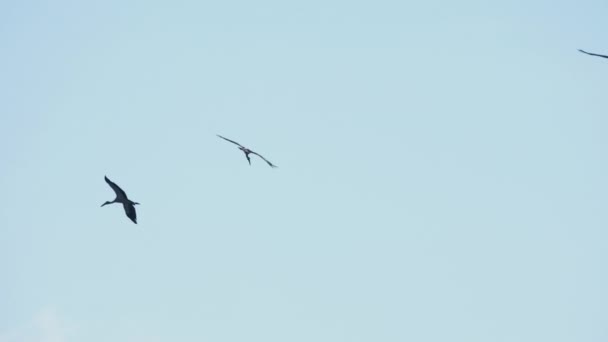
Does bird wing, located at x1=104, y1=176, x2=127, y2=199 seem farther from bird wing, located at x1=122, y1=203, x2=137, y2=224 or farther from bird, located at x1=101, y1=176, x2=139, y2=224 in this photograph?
bird wing, located at x1=122, y1=203, x2=137, y2=224

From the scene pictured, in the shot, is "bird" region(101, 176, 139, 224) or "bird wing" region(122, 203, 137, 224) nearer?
"bird" region(101, 176, 139, 224)

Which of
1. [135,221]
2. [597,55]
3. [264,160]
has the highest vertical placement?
[597,55]

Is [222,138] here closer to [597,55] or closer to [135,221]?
[135,221]

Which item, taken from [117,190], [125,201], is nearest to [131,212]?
[125,201]

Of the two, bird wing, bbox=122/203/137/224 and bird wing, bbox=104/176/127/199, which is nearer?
bird wing, bbox=104/176/127/199

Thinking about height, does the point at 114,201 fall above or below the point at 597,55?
below

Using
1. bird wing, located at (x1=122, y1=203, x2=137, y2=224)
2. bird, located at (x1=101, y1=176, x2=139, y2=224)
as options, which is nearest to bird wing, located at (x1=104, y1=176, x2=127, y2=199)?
bird, located at (x1=101, y1=176, x2=139, y2=224)

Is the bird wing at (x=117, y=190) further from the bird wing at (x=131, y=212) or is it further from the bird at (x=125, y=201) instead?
the bird wing at (x=131, y=212)

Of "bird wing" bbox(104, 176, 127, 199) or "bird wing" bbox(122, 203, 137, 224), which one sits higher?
"bird wing" bbox(104, 176, 127, 199)

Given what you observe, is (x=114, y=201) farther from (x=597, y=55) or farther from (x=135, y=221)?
(x=597, y=55)

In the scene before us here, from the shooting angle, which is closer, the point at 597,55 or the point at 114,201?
the point at 597,55

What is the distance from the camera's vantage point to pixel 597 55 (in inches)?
3007

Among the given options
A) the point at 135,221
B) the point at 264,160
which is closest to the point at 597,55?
the point at 264,160

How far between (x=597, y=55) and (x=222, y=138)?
31251 millimetres
